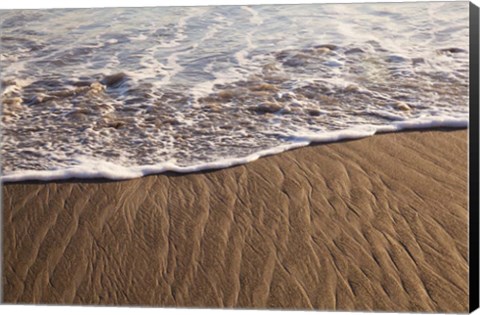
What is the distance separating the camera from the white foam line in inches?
168

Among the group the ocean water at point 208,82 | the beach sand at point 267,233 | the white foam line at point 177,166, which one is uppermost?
the ocean water at point 208,82

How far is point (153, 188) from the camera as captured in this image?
4.36m

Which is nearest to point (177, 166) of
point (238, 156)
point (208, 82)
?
point (238, 156)

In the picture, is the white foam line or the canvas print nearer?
the canvas print

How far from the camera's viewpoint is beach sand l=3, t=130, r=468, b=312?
406 centimetres

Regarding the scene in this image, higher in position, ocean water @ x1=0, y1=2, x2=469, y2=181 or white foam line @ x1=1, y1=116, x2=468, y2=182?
ocean water @ x1=0, y1=2, x2=469, y2=181

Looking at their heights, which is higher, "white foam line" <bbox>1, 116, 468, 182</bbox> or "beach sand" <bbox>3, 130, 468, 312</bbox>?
"white foam line" <bbox>1, 116, 468, 182</bbox>

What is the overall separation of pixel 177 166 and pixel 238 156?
0.88 feet

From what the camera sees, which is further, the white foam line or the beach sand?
the white foam line

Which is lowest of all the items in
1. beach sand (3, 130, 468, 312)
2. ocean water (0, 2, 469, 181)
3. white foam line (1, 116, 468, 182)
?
beach sand (3, 130, 468, 312)

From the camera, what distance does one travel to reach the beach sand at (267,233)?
406 centimetres

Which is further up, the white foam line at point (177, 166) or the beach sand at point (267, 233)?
the white foam line at point (177, 166)

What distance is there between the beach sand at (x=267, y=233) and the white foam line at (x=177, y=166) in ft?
0.10

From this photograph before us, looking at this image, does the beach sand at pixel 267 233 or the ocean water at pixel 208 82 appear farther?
the ocean water at pixel 208 82
